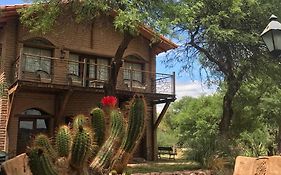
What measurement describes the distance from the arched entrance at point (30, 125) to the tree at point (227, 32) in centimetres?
745

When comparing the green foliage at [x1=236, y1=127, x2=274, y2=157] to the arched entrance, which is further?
the arched entrance

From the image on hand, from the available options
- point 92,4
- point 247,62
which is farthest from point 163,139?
point 92,4

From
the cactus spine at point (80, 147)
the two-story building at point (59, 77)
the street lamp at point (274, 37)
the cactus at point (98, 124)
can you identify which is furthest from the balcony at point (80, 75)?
the street lamp at point (274, 37)

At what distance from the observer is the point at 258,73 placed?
53.2ft

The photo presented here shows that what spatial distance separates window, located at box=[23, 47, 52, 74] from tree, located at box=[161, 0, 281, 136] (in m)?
6.42

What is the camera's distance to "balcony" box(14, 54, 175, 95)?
1739cm

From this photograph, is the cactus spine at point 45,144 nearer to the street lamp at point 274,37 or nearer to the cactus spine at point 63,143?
the cactus spine at point 63,143

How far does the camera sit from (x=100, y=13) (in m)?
14.9

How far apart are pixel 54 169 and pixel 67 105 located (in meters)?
12.6

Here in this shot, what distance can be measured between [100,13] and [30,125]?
264 inches

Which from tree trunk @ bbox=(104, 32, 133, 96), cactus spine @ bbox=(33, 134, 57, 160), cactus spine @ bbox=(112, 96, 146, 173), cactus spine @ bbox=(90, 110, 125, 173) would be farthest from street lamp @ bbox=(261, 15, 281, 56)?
tree trunk @ bbox=(104, 32, 133, 96)

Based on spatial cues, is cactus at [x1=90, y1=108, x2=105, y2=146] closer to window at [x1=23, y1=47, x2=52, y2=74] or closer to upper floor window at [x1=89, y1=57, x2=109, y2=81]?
window at [x1=23, y1=47, x2=52, y2=74]

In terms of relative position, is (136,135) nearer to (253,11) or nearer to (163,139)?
(253,11)

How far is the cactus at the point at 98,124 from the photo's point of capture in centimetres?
848
